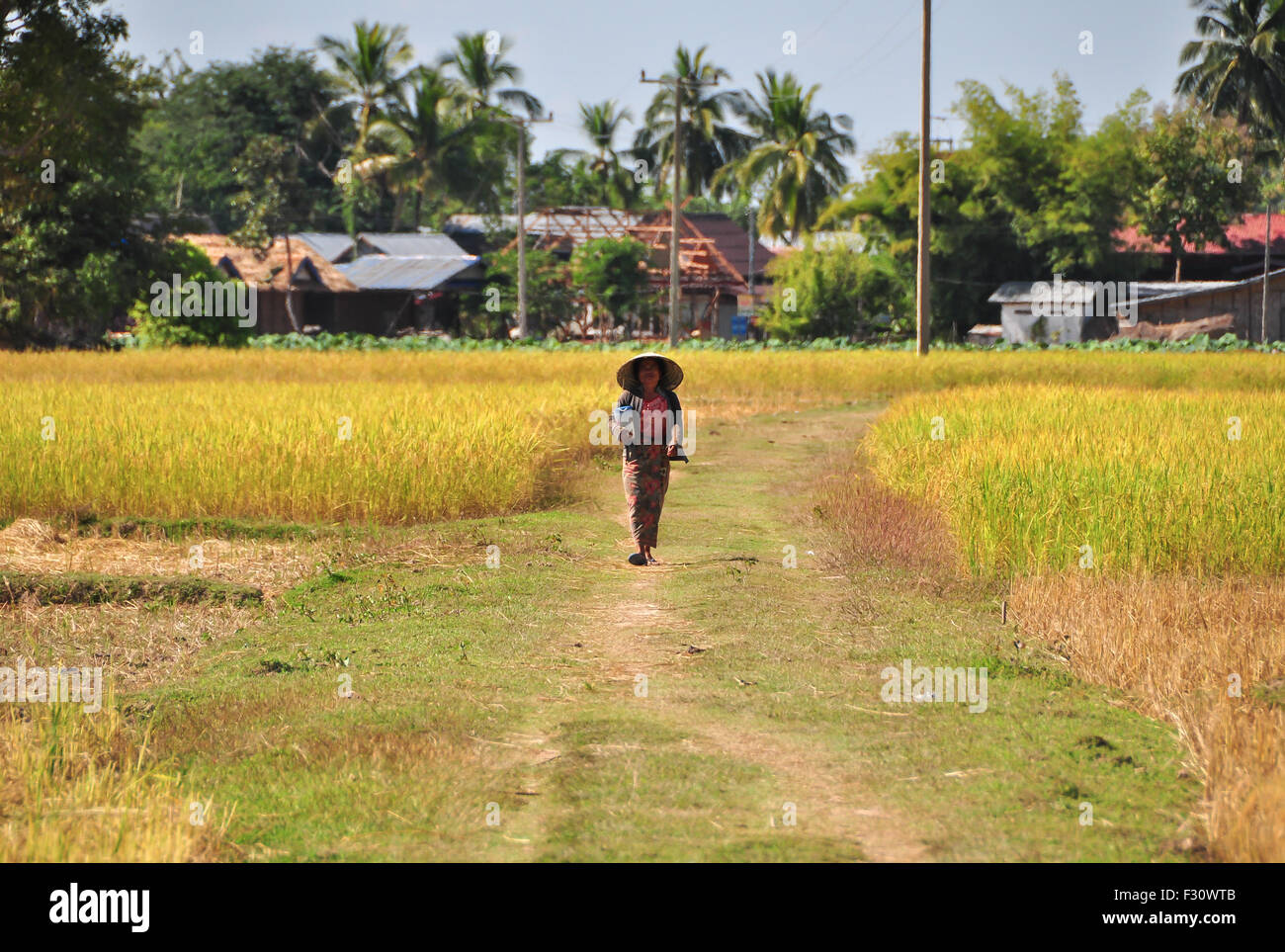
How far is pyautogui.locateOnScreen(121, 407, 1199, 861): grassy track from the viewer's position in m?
4.24

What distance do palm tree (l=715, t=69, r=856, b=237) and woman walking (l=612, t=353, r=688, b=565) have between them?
42.8 meters

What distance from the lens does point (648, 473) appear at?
8852 mm

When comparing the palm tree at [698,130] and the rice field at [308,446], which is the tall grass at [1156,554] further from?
the palm tree at [698,130]

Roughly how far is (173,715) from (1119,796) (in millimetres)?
3613

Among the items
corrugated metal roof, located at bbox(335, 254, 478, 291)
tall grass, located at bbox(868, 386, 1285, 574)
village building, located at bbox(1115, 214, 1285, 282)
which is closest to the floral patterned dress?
tall grass, located at bbox(868, 386, 1285, 574)

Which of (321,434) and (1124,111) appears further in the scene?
(1124,111)

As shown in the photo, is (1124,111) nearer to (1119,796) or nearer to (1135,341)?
(1135,341)

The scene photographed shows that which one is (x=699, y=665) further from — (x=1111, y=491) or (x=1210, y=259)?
(x=1210, y=259)

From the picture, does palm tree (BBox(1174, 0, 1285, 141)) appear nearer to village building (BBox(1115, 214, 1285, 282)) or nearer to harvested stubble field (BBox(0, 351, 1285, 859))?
village building (BBox(1115, 214, 1285, 282))

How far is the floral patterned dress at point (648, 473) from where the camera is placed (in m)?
8.82

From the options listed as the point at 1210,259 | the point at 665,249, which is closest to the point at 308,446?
the point at 665,249
